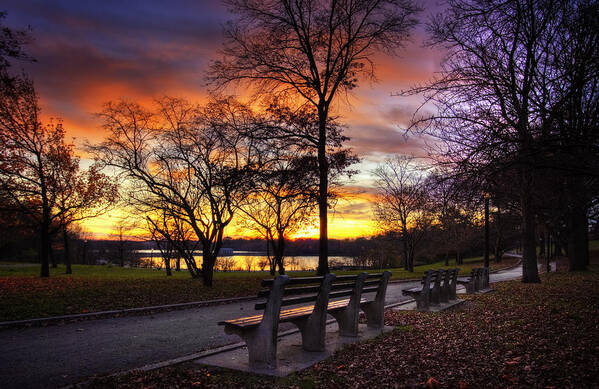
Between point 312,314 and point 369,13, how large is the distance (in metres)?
17.3

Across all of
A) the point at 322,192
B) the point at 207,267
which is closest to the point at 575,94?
the point at 322,192

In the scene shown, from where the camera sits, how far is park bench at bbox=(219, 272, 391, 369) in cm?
510

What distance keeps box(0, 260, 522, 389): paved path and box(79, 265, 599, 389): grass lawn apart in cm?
97

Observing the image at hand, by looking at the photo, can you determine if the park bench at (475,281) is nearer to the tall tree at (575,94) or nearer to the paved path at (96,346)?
the tall tree at (575,94)

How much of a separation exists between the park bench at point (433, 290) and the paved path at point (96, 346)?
12.6ft

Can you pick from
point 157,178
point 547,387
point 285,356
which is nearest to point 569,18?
point 547,387

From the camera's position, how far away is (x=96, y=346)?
670 centimetres

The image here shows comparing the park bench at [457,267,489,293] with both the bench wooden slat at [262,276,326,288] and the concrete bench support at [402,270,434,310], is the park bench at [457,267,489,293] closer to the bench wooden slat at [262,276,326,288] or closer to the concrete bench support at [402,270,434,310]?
the concrete bench support at [402,270,434,310]

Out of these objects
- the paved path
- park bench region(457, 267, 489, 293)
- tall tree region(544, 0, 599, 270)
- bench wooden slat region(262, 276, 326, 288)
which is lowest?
park bench region(457, 267, 489, 293)

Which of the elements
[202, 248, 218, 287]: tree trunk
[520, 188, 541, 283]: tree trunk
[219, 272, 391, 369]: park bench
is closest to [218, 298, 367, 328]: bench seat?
[219, 272, 391, 369]: park bench

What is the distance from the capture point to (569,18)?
6.71 m

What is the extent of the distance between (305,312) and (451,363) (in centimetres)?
201

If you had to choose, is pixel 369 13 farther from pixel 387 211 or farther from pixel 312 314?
pixel 387 211

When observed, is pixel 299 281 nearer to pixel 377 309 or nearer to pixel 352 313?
pixel 352 313
